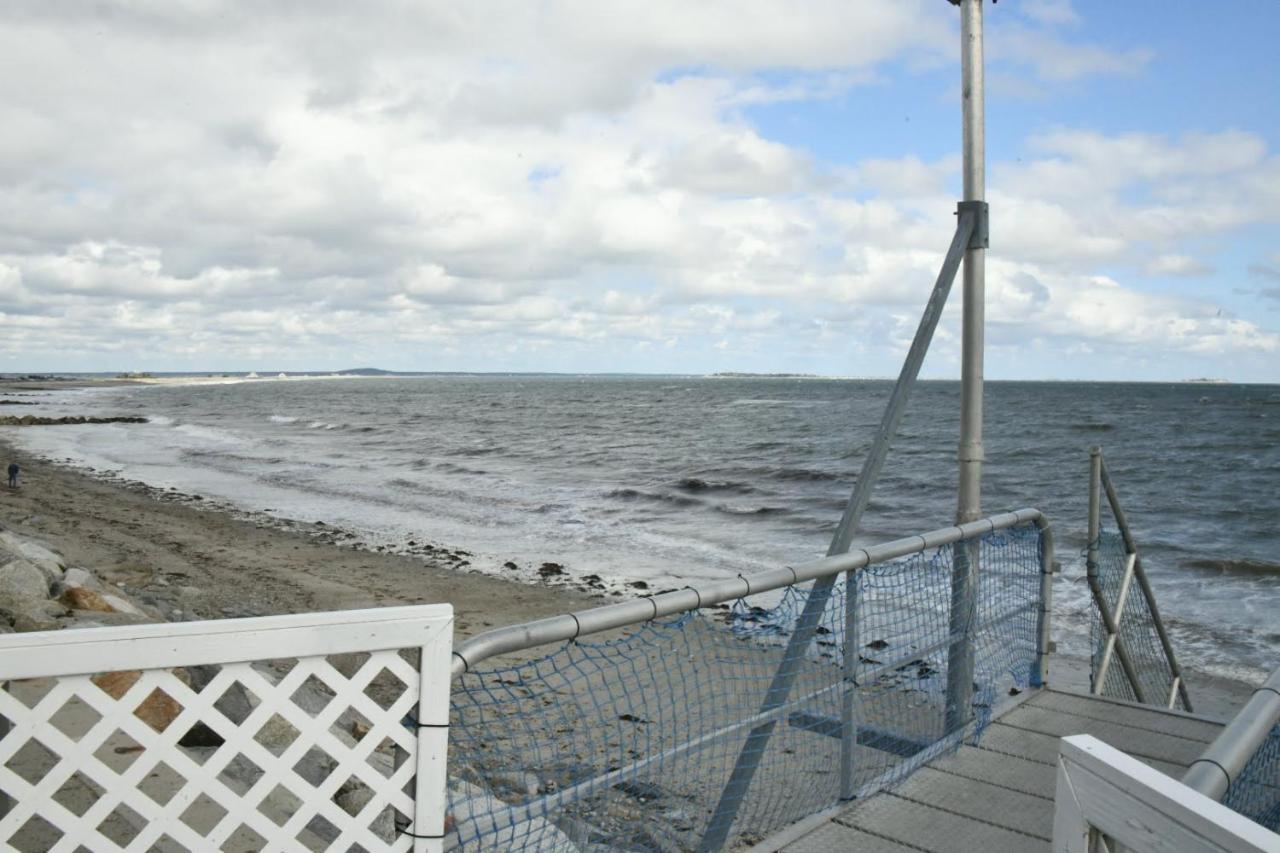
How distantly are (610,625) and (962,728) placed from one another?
108 inches

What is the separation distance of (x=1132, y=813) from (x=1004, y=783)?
10.9 feet

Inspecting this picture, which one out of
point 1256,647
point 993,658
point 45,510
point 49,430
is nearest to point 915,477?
point 1256,647

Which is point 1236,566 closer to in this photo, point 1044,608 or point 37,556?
point 1044,608

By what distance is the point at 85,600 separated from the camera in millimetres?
8211

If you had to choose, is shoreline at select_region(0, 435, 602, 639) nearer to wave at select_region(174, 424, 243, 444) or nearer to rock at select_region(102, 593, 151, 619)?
rock at select_region(102, 593, 151, 619)

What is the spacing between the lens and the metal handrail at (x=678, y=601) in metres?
2.67

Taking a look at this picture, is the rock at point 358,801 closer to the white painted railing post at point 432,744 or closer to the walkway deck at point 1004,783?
the walkway deck at point 1004,783

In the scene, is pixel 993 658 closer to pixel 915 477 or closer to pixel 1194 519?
pixel 1194 519

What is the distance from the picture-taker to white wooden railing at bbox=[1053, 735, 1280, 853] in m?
1.26

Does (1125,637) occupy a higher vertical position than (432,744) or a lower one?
lower

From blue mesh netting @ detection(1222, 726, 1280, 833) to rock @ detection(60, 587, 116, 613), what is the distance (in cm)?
801

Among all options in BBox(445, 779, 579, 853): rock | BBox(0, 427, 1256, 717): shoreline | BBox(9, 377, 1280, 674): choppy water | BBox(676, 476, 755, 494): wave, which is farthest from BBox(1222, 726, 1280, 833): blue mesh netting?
BBox(676, 476, 755, 494): wave

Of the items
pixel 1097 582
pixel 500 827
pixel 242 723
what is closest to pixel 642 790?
pixel 1097 582

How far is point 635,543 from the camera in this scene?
18.8 meters
